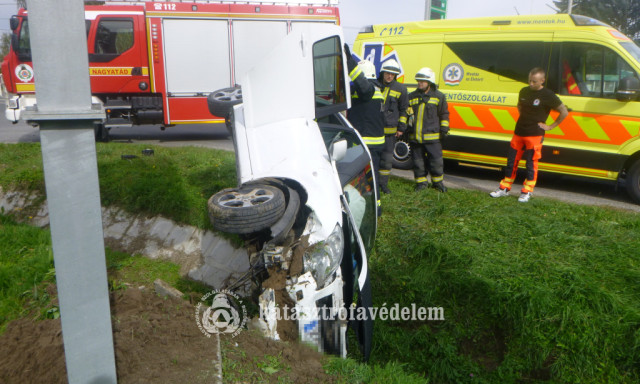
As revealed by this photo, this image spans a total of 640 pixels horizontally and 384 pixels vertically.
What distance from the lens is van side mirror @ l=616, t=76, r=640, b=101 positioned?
19.8ft

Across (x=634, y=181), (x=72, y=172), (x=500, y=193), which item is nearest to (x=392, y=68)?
(x=500, y=193)

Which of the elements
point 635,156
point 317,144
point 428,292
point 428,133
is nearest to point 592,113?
point 635,156

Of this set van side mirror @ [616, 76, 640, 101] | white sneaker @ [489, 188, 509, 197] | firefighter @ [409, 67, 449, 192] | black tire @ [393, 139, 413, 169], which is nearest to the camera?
van side mirror @ [616, 76, 640, 101]

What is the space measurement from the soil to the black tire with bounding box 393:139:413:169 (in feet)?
19.2

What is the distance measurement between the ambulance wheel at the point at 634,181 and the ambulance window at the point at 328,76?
4.64m

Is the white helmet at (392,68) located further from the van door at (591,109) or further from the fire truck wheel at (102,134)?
the fire truck wheel at (102,134)

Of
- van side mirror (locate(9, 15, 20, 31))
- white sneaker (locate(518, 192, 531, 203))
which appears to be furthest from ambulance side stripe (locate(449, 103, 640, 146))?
van side mirror (locate(9, 15, 20, 31))

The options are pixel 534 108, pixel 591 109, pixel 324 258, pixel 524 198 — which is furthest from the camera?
pixel 591 109

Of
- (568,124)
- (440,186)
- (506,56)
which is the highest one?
(506,56)

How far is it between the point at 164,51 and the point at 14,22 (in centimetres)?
304

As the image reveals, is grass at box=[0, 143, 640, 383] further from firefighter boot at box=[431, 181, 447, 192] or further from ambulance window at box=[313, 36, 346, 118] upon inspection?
ambulance window at box=[313, 36, 346, 118]

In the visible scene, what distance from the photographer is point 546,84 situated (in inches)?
272

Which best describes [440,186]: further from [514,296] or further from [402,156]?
[514,296]

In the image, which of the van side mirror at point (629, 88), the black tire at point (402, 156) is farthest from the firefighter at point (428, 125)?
the van side mirror at point (629, 88)
